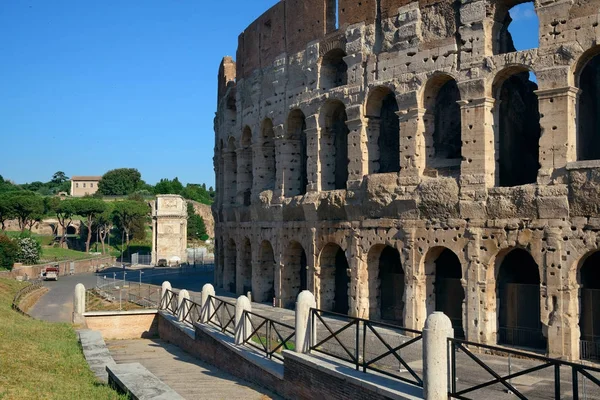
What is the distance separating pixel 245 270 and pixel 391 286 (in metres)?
8.45

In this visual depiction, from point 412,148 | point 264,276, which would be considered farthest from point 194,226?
point 412,148

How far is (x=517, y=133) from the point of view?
56.5 feet

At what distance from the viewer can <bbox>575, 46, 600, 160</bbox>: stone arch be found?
52.3 feet

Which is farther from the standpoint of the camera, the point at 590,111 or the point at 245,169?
the point at 245,169

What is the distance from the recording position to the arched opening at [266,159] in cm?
2405

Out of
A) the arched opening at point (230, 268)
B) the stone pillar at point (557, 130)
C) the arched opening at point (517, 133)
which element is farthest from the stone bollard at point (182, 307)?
the stone pillar at point (557, 130)

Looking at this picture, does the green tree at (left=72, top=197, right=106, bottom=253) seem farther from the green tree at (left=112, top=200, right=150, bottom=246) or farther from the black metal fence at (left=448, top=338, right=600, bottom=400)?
the black metal fence at (left=448, top=338, right=600, bottom=400)

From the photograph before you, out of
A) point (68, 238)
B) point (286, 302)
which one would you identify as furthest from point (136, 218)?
point (286, 302)

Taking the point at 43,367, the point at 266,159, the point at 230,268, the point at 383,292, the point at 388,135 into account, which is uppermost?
the point at 388,135

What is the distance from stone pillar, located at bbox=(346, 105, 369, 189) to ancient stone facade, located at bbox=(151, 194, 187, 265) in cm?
3421

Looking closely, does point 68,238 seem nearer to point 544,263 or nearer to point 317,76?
point 317,76

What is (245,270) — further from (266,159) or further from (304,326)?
(304,326)

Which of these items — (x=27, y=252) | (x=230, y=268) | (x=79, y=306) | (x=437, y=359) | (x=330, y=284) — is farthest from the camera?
(x=27, y=252)

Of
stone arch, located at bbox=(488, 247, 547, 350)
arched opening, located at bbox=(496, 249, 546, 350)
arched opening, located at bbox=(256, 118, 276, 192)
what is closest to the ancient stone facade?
arched opening, located at bbox=(256, 118, 276, 192)
